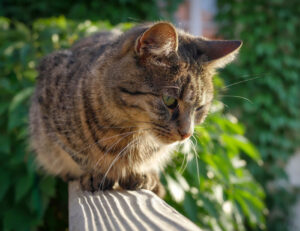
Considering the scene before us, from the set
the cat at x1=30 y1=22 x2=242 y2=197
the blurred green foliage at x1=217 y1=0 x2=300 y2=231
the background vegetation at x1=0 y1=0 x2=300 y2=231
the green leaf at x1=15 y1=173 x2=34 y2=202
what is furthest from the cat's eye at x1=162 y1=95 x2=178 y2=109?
the blurred green foliage at x1=217 y1=0 x2=300 y2=231

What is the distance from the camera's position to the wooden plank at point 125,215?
0.83 m

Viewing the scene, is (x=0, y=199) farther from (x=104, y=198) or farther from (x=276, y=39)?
(x=276, y=39)

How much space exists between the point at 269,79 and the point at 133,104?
3352 mm

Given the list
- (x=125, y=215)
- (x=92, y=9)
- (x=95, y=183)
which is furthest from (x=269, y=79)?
(x=125, y=215)

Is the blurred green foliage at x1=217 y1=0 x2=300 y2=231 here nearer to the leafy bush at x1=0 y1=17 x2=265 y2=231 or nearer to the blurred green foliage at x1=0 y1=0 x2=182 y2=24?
the blurred green foliage at x1=0 y1=0 x2=182 y2=24

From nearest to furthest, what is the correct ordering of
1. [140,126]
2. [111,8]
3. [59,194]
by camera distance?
1. [140,126]
2. [59,194]
3. [111,8]

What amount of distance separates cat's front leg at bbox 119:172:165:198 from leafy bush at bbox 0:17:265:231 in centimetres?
18

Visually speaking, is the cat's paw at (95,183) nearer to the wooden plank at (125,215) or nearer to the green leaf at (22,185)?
the wooden plank at (125,215)

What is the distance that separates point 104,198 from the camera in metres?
1.27

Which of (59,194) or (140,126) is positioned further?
(59,194)

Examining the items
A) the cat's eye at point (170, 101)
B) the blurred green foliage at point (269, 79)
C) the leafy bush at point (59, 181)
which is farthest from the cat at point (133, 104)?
the blurred green foliage at point (269, 79)

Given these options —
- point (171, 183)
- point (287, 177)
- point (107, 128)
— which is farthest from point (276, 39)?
point (107, 128)

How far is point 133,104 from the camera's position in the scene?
1.50 metres

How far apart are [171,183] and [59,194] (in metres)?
0.72
